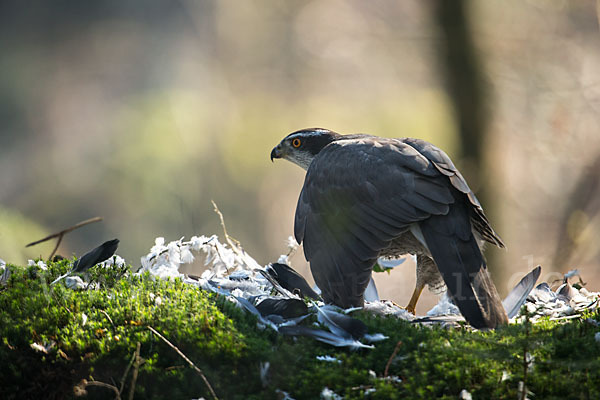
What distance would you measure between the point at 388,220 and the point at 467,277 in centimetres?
49

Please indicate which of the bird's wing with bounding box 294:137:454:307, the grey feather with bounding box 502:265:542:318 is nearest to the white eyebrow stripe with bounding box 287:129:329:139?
the bird's wing with bounding box 294:137:454:307

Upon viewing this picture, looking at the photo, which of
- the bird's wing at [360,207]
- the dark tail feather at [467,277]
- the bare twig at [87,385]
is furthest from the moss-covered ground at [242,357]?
the bird's wing at [360,207]

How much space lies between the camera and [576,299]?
307 centimetres

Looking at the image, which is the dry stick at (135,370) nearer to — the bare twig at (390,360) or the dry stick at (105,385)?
the dry stick at (105,385)

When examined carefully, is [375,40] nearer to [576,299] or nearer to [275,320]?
[576,299]

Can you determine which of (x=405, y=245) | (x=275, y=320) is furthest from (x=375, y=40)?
(x=275, y=320)

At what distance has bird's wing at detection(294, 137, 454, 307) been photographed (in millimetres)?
2998

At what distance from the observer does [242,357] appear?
2039 millimetres

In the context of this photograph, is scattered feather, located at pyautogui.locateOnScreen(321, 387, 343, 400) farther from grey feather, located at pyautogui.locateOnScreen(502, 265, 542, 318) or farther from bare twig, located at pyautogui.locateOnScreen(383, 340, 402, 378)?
grey feather, located at pyautogui.locateOnScreen(502, 265, 542, 318)

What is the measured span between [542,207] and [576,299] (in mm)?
4197

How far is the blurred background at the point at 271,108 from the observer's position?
6.21 metres

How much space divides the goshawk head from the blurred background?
4.05 ft

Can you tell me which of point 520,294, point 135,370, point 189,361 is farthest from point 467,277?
point 135,370

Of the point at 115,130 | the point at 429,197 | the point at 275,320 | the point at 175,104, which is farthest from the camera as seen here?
the point at 175,104
